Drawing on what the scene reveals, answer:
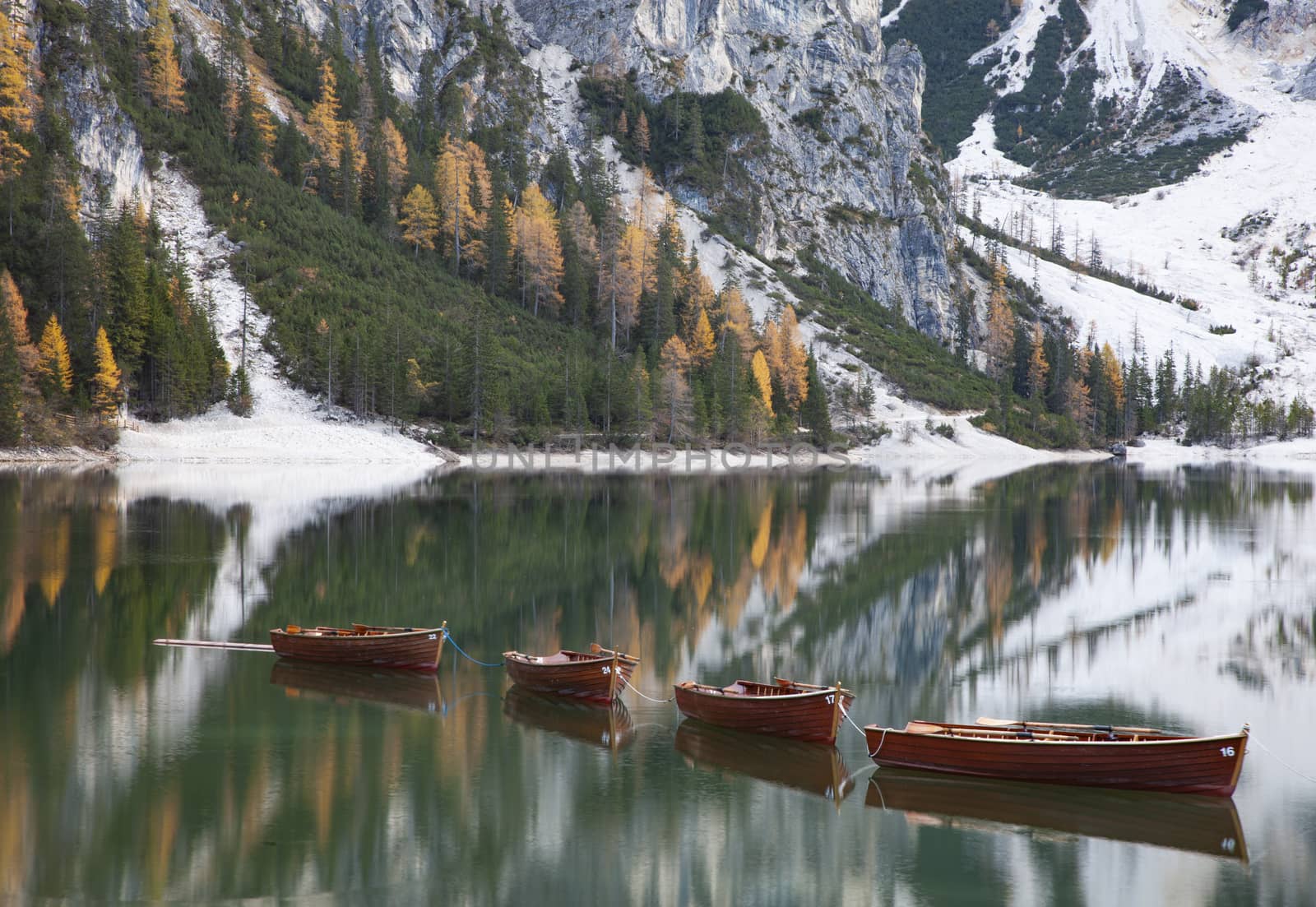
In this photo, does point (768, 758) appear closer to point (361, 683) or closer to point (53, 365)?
point (361, 683)

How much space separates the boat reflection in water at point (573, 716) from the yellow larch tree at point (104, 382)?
226ft

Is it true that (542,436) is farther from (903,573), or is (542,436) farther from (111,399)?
(903,573)

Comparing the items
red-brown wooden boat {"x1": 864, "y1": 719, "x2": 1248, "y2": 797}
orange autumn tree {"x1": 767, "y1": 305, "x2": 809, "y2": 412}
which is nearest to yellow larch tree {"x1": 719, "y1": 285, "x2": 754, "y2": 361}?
orange autumn tree {"x1": 767, "y1": 305, "x2": 809, "y2": 412}

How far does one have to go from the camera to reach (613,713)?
63.7ft

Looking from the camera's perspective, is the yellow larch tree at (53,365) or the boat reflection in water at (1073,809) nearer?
the boat reflection in water at (1073,809)

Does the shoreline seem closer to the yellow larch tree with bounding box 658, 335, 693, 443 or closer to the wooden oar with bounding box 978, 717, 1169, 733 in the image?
the yellow larch tree with bounding box 658, 335, 693, 443

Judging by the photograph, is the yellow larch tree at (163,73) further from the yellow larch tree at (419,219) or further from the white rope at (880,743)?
the white rope at (880,743)

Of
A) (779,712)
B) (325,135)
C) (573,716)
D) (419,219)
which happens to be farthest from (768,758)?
(325,135)

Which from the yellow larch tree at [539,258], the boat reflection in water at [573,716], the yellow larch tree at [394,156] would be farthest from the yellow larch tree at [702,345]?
the boat reflection in water at [573,716]

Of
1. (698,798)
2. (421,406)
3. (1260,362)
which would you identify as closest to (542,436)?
(421,406)

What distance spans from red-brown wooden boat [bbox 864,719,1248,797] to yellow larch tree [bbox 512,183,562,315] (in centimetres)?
11244

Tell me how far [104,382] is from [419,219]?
176 feet

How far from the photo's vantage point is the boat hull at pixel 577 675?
19578 millimetres

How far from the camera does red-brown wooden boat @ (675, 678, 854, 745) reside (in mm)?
17234
